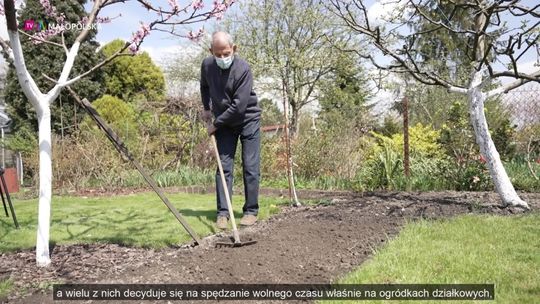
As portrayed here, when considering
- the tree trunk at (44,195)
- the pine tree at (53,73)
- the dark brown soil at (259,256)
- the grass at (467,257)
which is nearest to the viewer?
the grass at (467,257)

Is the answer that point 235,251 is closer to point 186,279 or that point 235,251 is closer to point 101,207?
point 186,279

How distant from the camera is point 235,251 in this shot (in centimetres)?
339

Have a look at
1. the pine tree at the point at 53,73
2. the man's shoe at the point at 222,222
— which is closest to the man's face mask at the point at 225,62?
the man's shoe at the point at 222,222

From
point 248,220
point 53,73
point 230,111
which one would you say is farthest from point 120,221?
point 53,73

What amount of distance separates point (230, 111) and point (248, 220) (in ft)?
3.68

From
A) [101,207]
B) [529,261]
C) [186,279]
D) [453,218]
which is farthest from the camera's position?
[101,207]

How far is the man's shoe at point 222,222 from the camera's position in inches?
177

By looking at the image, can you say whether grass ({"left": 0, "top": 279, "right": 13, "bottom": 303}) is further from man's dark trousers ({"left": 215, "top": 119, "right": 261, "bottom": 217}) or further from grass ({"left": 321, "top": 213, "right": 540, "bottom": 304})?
man's dark trousers ({"left": 215, "top": 119, "right": 261, "bottom": 217})

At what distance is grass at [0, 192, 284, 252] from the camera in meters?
4.06

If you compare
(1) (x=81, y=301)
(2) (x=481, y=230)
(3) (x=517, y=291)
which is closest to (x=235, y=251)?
(1) (x=81, y=301)

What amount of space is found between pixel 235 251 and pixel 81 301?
1.16 metres

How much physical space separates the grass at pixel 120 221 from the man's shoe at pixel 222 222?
68mm

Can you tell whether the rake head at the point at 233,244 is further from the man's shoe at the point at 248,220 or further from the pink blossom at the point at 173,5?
the pink blossom at the point at 173,5

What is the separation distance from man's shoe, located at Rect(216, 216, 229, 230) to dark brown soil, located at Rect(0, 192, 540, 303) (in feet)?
0.76
